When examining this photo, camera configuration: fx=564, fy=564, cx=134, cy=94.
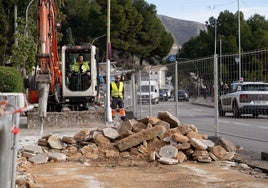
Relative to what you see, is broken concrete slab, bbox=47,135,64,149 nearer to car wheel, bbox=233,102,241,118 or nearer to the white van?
car wheel, bbox=233,102,241,118

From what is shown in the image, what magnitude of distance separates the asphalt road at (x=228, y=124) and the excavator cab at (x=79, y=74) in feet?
7.56

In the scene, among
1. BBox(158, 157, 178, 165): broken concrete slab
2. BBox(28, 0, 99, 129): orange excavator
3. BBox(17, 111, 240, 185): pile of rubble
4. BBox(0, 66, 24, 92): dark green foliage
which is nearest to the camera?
BBox(158, 157, 178, 165): broken concrete slab

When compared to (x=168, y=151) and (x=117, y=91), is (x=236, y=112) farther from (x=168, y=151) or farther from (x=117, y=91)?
(x=168, y=151)

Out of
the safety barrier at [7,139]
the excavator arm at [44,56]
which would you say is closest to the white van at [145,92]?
the excavator arm at [44,56]

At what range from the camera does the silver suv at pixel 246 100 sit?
14328 mm

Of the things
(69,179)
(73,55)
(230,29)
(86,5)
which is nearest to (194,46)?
(230,29)

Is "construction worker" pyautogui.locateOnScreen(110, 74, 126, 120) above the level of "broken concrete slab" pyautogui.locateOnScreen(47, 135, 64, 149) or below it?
above

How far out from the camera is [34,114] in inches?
765

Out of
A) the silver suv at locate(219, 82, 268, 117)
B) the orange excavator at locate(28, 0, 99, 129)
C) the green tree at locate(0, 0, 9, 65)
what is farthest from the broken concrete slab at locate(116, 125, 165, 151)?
the green tree at locate(0, 0, 9, 65)

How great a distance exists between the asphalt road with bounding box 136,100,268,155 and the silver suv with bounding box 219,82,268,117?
0.26 m

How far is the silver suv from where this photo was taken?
1433 centimetres

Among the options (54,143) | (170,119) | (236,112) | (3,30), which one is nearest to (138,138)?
(170,119)

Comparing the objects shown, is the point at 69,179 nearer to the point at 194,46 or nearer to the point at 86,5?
the point at 86,5

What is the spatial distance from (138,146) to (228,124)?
A: 5932mm
